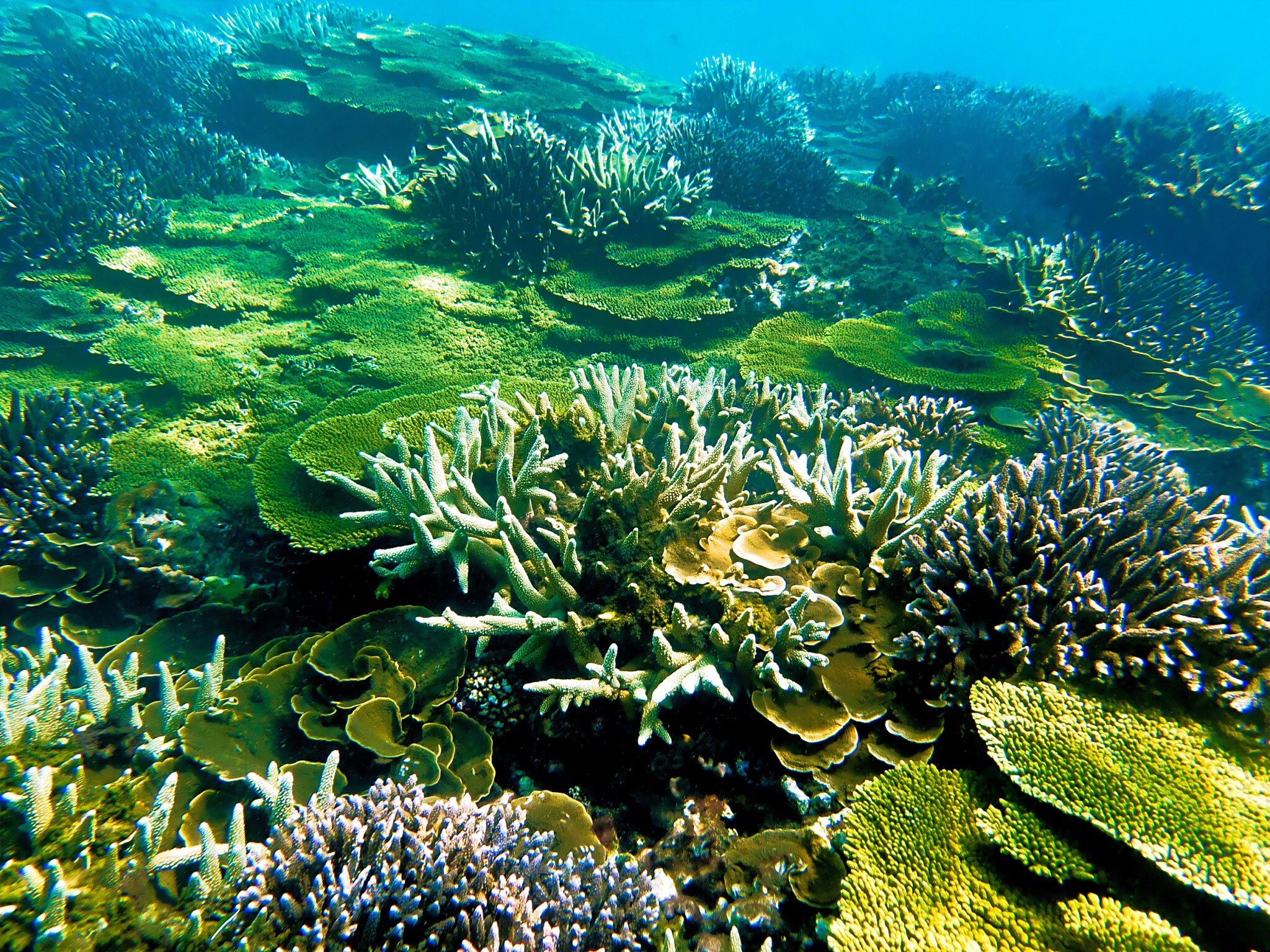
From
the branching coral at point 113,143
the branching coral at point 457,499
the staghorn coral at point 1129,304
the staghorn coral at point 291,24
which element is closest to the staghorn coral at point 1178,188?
the staghorn coral at point 1129,304

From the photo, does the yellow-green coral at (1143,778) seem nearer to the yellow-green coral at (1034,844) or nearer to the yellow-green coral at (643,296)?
the yellow-green coral at (1034,844)

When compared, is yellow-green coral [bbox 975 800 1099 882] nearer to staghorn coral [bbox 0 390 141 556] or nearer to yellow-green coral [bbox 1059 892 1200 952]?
yellow-green coral [bbox 1059 892 1200 952]

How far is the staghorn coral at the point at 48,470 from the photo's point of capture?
361 centimetres

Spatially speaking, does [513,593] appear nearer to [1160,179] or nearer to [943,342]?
[943,342]

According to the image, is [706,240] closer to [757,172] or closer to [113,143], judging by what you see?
[757,172]

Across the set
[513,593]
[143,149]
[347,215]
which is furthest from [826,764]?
[143,149]

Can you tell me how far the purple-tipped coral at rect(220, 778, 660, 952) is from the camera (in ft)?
5.27

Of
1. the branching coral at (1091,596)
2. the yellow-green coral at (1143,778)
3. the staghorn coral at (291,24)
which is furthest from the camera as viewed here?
the staghorn coral at (291,24)

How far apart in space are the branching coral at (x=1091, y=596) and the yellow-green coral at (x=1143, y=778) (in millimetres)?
182

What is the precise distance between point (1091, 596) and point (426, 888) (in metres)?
2.63

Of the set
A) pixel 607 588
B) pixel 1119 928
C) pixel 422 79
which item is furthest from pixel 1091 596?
pixel 422 79

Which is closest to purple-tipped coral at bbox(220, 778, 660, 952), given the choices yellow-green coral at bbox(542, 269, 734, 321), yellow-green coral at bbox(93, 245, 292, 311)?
yellow-green coral at bbox(542, 269, 734, 321)

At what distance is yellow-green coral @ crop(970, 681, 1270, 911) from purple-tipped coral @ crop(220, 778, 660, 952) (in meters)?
1.31

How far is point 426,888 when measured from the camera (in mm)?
1701
